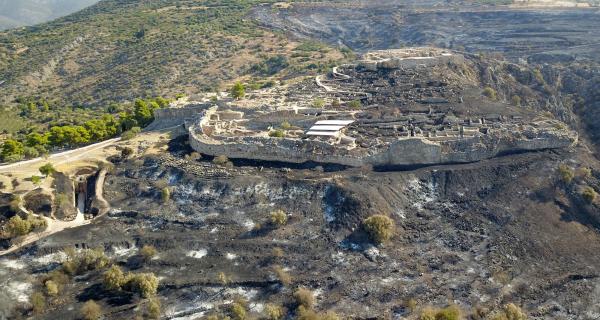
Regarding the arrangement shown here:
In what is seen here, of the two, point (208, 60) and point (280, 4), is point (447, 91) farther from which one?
point (280, 4)

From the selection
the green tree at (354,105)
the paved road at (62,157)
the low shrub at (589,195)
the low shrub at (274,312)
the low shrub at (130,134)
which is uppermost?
the green tree at (354,105)

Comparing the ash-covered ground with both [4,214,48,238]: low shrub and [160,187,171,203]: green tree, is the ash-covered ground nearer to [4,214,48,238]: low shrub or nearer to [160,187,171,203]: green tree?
[160,187,171,203]: green tree

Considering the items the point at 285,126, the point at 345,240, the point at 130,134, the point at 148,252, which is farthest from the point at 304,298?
the point at 130,134

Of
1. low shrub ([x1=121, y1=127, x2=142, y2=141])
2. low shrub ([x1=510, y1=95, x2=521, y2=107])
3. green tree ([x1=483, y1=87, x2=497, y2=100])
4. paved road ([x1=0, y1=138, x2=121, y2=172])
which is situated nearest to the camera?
paved road ([x1=0, y1=138, x2=121, y2=172])

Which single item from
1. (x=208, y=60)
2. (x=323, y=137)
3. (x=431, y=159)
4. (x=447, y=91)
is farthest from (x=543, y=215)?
(x=208, y=60)

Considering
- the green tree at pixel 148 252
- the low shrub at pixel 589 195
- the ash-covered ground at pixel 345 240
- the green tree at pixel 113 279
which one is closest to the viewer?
the ash-covered ground at pixel 345 240

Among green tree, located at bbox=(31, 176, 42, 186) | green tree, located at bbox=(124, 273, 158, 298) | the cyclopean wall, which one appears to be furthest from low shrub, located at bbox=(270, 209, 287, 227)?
green tree, located at bbox=(31, 176, 42, 186)

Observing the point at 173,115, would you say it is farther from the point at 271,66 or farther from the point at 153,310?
the point at 271,66

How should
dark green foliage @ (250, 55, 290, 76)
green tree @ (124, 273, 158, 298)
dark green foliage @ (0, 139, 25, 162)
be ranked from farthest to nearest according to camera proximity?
dark green foliage @ (250, 55, 290, 76) < dark green foliage @ (0, 139, 25, 162) < green tree @ (124, 273, 158, 298)

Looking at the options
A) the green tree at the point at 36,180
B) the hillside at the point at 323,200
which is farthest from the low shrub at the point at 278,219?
the green tree at the point at 36,180

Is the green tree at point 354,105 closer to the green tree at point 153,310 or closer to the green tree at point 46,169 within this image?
the green tree at point 46,169

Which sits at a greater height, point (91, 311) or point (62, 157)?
point (62, 157)
